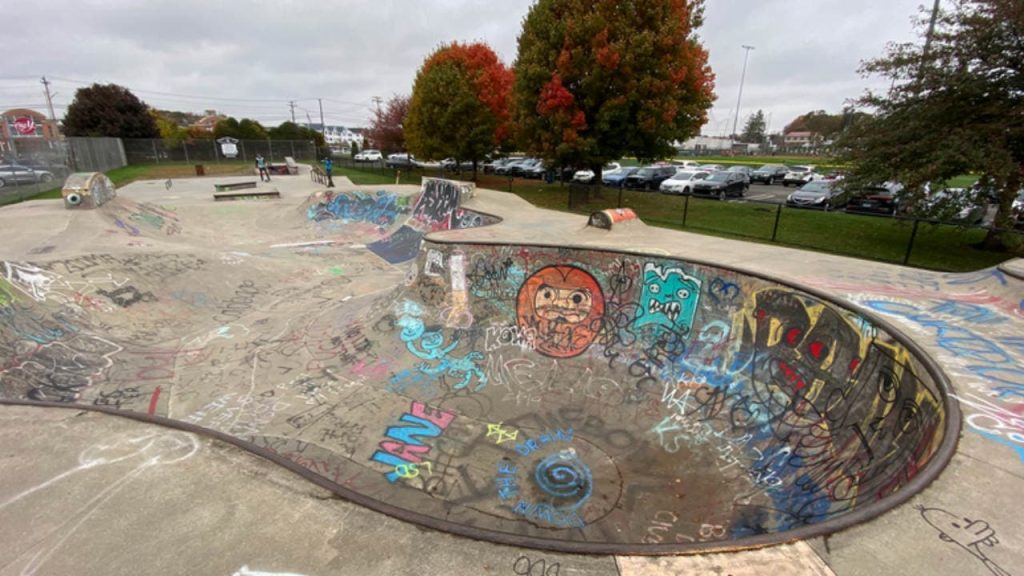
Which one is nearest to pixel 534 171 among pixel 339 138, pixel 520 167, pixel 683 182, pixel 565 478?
pixel 520 167

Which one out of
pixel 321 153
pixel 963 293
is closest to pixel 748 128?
pixel 321 153

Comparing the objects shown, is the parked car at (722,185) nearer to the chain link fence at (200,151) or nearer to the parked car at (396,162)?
the parked car at (396,162)

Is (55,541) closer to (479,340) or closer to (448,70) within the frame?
(479,340)

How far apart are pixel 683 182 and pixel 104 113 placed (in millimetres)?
61096

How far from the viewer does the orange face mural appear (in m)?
Result: 8.30

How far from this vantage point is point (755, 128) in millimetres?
138750

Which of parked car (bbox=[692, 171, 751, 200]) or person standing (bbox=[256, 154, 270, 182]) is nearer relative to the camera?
parked car (bbox=[692, 171, 751, 200])

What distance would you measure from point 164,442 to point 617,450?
547 cm

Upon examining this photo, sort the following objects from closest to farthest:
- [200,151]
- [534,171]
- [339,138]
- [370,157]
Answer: [534,171] < [200,151] < [370,157] < [339,138]

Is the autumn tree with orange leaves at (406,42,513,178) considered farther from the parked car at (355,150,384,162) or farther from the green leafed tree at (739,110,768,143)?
the green leafed tree at (739,110,768,143)

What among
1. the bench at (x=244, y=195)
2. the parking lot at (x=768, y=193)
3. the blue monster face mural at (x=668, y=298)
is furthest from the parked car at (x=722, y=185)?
the bench at (x=244, y=195)

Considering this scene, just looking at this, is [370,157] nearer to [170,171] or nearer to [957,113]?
[170,171]

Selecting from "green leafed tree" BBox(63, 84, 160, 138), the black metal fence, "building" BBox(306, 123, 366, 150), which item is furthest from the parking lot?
"building" BBox(306, 123, 366, 150)

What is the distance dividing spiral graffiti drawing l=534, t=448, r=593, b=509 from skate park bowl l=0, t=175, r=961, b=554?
0.11 feet
